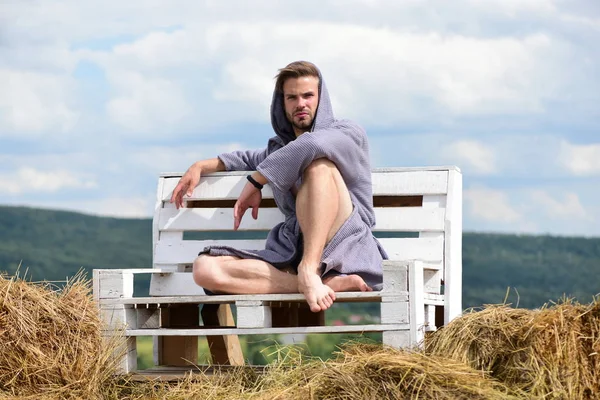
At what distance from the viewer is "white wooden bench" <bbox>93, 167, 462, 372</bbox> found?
3.68 m

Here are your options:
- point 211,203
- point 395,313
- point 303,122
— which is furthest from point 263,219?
point 395,313

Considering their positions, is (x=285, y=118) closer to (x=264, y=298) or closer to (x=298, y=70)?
(x=298, y=70)

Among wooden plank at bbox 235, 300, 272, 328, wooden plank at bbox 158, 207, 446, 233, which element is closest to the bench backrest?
wooden plank at bbox 158, 207, 446, 233

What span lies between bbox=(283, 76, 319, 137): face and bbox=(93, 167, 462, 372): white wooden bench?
48cm

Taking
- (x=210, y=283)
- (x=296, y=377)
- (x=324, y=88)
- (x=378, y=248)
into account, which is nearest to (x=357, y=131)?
(x=324, y=88)

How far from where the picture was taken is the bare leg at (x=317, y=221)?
3730mm

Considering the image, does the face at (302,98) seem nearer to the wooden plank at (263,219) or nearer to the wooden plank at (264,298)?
the wooden plank at (263,219)

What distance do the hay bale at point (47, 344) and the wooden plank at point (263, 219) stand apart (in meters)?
1.12

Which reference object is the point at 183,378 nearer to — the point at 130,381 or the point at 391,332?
the point at 130,381

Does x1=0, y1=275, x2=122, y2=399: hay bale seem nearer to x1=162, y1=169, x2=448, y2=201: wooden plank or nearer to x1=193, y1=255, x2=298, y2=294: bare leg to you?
x1=193, y1=255, x2=298, y2=294: bare leg

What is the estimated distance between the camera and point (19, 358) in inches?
141

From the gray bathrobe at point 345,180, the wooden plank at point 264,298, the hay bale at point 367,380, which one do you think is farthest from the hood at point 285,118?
the hay bale at point 367,380

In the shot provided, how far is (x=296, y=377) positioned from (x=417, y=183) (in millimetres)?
1407

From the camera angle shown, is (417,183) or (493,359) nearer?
(493,359)
